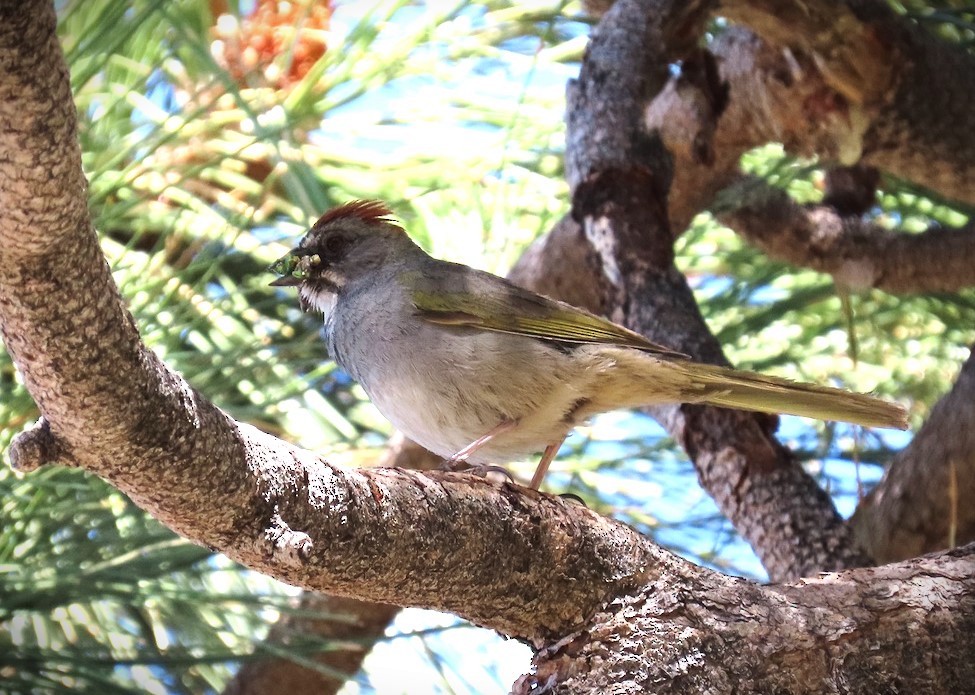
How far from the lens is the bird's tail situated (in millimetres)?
2236

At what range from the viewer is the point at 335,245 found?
2850mm

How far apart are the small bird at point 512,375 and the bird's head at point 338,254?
0.25m

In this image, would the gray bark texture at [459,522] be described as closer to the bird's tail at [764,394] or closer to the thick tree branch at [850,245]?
Answer: the bird's tail at [764,394]

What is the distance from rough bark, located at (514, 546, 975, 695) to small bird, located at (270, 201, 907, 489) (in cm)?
53

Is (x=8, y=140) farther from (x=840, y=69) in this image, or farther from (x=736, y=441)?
(x=840, y=69)

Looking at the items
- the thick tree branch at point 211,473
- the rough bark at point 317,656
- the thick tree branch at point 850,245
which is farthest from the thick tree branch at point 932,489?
the rough bark at point 317,656

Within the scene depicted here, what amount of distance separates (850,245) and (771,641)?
1.65 meters

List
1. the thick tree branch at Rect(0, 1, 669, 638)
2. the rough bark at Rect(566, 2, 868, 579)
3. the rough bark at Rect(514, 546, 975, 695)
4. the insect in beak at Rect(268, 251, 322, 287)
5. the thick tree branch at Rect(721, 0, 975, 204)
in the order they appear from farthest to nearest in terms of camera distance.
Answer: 1. the insect in beak at Rect(268, 251, 322, 287)
2. the thick tree branch at Rect(721, 0, 975, 204)
3. the rough bark at Rect(566, 2, 868, 579)
4. the rough bark at Rect(514, 546, 975, 695)
5. the thick tree branch at Rect(0, 1, 669, 638)

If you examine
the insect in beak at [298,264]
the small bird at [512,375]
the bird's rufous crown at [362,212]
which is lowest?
the small bird at [512,375]

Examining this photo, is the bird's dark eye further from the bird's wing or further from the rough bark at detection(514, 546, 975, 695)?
the rough bark at detection(514, 546, 975, 695)

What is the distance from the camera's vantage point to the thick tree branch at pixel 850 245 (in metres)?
2.96

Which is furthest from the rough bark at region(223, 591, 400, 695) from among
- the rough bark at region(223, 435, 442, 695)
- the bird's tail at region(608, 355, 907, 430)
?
the bird's tail at region(608, 355, 907, 430)

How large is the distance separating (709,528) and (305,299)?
4.15 feet

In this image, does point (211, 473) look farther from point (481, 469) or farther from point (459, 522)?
point (481, 469)
